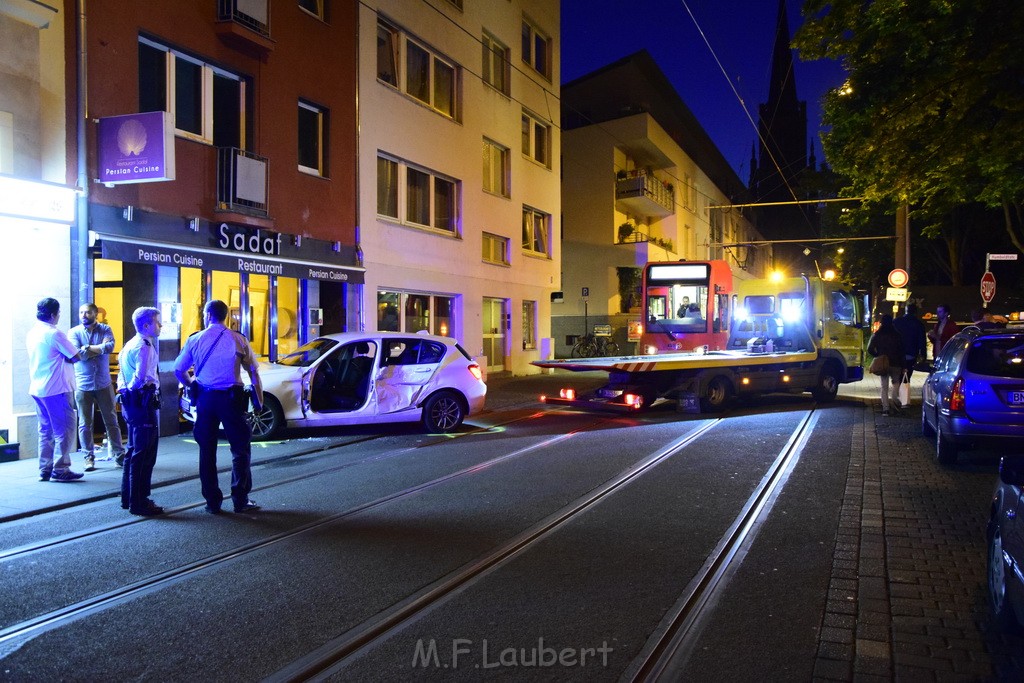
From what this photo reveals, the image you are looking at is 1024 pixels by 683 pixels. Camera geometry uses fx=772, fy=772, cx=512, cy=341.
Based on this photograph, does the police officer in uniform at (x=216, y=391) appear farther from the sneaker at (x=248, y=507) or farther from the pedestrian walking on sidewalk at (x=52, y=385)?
the pedestrian walking on sidewalk at (x=52, y=385)

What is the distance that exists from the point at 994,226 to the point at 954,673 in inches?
1562

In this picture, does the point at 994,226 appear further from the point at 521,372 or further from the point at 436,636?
the point at 436,636

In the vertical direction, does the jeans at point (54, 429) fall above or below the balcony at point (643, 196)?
below

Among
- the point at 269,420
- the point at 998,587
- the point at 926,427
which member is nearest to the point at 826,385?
the point at 926,427

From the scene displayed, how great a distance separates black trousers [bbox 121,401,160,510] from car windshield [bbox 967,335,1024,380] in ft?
27.5

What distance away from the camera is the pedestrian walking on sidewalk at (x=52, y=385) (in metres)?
7.94

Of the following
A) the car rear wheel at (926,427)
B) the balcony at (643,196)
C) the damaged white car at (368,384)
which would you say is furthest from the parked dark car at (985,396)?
the balcony at (643,196)

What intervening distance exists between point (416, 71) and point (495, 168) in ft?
15.5

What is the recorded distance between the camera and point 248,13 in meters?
13.6

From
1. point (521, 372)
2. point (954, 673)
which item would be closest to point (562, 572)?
point (954, 673)

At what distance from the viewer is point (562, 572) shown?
505 cm

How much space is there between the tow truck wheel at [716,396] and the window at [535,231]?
11.9 metres

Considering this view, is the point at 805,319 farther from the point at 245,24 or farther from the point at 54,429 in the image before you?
the point at 54,429
